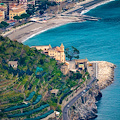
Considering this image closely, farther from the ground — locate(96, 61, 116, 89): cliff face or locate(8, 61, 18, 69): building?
locate(8, 61, 18, 69): building

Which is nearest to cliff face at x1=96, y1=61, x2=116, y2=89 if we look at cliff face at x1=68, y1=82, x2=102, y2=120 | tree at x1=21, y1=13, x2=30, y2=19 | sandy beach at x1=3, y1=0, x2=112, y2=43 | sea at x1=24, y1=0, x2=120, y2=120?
sea at x1=24, y1=0, x2=120, y2=120

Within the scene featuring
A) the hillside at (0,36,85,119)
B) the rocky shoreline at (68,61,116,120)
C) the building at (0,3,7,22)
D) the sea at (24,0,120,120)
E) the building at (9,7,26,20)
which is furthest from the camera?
the building at (9,7,26,20)

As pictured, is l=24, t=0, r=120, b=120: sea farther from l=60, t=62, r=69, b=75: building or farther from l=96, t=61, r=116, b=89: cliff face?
l=60, t=62, r=69, b=75: building

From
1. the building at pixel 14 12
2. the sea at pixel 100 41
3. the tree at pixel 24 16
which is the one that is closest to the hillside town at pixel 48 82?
the sea at pixel 100 41

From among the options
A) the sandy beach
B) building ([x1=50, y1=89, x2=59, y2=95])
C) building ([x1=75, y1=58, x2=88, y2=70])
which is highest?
building ([x1=75, y1=58, x2=88, y2=70])

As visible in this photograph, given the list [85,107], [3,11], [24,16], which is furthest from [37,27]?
[85,107]

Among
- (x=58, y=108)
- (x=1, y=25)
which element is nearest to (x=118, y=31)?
(x=1, y=25)

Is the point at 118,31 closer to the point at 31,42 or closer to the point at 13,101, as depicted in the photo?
the point at 31,42

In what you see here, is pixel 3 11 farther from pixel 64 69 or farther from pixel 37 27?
pixel 64 69
